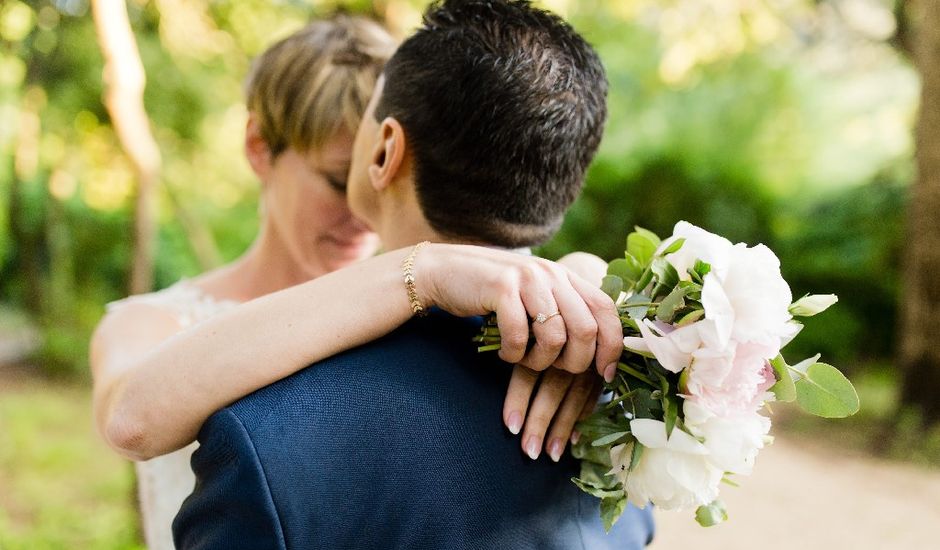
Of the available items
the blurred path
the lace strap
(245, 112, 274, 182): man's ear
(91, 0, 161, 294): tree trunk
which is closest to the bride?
the lace strap

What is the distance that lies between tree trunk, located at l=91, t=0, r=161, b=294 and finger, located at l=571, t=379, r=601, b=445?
2.94 metres

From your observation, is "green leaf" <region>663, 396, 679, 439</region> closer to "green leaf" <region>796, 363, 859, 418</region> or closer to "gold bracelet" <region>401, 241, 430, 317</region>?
"green leaf" <region>796, 363, 859, 418</region>

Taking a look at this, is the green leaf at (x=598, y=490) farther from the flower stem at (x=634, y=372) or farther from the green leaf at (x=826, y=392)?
the green leaf at (x=826, y=392)

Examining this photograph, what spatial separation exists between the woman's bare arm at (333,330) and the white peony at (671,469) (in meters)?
0.12

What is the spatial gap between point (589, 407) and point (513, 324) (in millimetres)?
245

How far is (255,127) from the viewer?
2.37 meters

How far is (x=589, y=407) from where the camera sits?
1.33m

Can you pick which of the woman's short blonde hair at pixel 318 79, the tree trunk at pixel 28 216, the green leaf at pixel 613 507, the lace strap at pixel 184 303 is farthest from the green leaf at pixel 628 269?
the tree trunk at pixel 28 216

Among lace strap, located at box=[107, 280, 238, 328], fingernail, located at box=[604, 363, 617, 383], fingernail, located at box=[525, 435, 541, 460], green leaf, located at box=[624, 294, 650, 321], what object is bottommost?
lace strap, located at box=[107, 280, 238, 328]

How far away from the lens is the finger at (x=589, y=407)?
1.31m

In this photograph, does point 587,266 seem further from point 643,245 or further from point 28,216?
point 28,216

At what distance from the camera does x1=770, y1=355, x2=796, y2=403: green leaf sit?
3.84ft

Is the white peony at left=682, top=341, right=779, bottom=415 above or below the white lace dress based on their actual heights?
above

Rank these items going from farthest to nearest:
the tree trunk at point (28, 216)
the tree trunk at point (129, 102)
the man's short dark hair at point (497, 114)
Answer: the tree trunk at point (28, 216), the tree trunk at point (129, 102), the man's short dark hair at point (497, 114)
